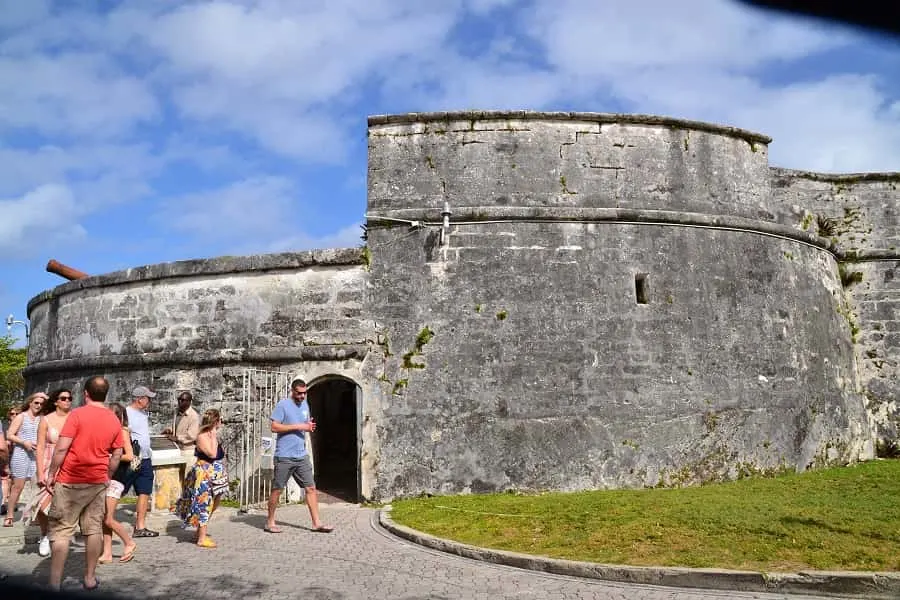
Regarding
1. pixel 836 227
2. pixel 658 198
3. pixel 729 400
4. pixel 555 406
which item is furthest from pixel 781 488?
pixel 836 227

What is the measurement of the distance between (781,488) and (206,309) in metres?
8.89

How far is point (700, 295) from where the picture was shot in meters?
11.1

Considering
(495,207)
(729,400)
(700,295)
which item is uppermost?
(495,207)

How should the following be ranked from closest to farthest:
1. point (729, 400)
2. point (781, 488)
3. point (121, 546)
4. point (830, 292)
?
point (121, 546)
point (781, 488)
point (729, 400)
point (830, 292)

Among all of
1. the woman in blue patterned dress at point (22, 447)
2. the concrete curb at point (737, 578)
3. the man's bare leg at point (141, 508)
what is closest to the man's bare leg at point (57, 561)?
the man's bare leg at point (141, 508)

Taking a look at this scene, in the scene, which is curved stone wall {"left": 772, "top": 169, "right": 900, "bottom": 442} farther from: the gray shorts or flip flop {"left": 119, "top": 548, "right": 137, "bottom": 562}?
flip flop {"left": 119, "top": 548, "right": 137, "bottom": 562}

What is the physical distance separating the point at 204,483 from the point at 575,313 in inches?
226

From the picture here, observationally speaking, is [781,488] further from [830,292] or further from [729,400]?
[830,292]

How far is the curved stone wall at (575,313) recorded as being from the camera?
1030 centimetres

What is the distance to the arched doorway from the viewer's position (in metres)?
12.9

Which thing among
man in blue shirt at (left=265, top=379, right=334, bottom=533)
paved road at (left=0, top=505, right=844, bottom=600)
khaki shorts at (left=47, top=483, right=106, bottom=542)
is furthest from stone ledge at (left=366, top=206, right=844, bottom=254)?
khaki shorts at (left=47, top=483, right=106, bottom=542)

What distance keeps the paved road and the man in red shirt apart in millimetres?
494

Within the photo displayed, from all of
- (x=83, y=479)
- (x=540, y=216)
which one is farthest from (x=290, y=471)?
(x=540, y=216)

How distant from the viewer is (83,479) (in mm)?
5465
